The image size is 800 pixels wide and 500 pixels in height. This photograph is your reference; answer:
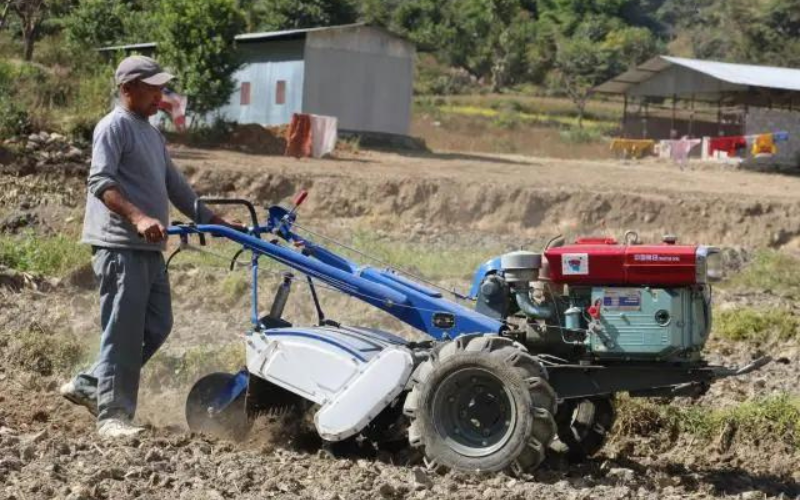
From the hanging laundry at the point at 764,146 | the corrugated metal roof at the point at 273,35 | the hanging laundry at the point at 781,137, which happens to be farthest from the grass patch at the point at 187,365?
the hanging laundry at the point at 781,137

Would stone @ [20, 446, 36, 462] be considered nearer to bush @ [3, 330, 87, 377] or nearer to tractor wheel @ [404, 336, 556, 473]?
tractor wheel @ [404, 336, 556, 473]

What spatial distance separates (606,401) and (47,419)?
2999 mm

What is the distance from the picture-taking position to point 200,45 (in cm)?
2828

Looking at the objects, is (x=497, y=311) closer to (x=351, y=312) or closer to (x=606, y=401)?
(x=606, y=401)

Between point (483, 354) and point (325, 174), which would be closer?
point (483, 354)

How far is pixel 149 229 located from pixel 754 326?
20.3 ft

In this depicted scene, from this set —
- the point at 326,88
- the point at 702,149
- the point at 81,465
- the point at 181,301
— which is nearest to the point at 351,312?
the point at 181,301

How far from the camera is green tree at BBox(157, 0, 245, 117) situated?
28156mm

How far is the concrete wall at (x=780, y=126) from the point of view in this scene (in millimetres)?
30719

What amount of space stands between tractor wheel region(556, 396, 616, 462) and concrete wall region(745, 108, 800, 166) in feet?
82.8

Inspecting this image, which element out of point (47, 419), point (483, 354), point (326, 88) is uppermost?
point (326, 88)

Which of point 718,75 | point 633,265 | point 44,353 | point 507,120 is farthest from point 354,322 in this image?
point 507,120

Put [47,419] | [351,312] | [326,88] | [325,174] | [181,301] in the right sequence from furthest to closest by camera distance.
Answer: [326,88] < [325,174] < [181,301] < [351,312] < [47,419]

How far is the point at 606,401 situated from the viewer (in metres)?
6.59
